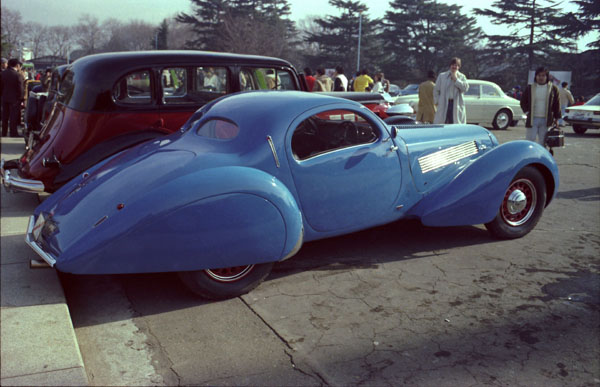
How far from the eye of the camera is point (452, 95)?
895cm

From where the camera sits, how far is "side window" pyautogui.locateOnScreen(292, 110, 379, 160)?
13.5ft

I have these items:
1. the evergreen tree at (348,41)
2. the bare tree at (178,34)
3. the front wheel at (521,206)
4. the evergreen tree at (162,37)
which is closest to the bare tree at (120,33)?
the front wheel at (521,206)

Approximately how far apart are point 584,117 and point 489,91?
10.6 ft

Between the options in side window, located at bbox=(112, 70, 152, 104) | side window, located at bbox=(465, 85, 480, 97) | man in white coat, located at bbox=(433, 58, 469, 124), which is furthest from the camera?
side window, located at bbox=(465, 85, 480, 97)

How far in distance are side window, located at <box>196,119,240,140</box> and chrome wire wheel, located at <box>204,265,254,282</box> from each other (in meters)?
0.98

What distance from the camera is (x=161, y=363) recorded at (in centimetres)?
294

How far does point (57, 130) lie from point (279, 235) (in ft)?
11.1

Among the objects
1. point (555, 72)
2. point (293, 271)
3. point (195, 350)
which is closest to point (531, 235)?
point (293, 271)

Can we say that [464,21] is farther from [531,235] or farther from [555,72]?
[531,235]

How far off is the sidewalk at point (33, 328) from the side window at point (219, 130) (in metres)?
1.53

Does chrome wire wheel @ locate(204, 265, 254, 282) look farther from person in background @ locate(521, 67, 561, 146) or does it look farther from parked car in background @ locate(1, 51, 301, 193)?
person in background @ locate(521, 67, 561, 146)

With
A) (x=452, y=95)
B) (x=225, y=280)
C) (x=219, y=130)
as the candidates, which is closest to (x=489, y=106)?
(x=452, y=95)

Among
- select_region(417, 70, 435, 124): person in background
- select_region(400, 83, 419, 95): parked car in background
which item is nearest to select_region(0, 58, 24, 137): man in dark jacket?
select_region(417, 70, 435, 124): person in background

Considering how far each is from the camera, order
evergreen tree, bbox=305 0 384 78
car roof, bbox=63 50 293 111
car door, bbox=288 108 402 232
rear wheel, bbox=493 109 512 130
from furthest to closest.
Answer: evergreen tree, bbox=305 0 384 78 → rear wheel, bbox=493 109 512 130 → car roof, bbox=63 50 293 111 → car door, bbox=288 108 402 232
